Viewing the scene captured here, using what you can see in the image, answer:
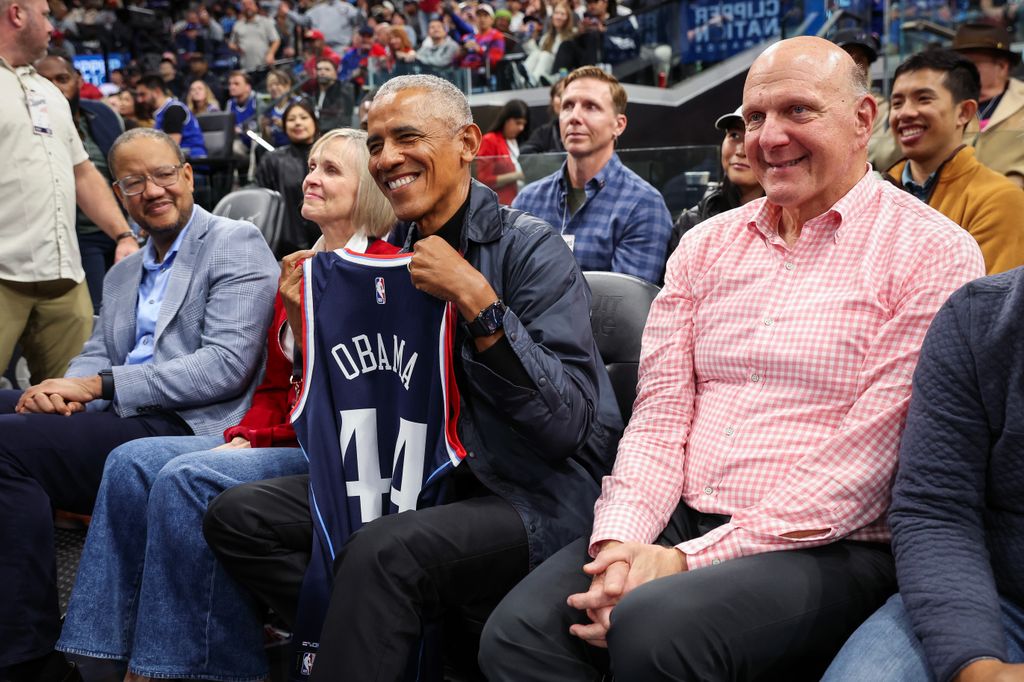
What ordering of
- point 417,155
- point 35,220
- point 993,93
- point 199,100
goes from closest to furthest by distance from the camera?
1. point 417,155
2. point 35,220
3. point 993,93
4. point 199,100

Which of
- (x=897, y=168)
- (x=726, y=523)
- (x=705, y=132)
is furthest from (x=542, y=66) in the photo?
(x=726, y=523)

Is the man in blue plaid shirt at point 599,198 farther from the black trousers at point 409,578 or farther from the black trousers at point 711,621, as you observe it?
the black trousers at point 711,621

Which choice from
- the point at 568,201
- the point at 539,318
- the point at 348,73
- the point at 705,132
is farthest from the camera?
the point at 348,73

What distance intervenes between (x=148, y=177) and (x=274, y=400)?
86 cm

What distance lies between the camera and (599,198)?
4465mm

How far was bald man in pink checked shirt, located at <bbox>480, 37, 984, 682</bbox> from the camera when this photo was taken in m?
1.81

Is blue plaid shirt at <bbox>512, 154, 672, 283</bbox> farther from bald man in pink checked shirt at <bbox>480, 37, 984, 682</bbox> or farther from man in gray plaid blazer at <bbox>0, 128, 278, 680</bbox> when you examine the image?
bald man in pink checked shirt at <bbox>480, 37, 984, 682</bbox>

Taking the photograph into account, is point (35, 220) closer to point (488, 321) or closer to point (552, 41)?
point (488, 321)

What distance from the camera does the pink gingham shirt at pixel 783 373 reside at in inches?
75.9

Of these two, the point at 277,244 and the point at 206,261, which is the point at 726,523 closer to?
the point at 206,261

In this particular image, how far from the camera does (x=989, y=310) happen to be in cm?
171

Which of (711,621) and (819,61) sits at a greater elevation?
(819,61)

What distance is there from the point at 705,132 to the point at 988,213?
26.9 ft

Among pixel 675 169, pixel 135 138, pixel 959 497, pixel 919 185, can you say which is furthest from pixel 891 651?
pixel 675 169
